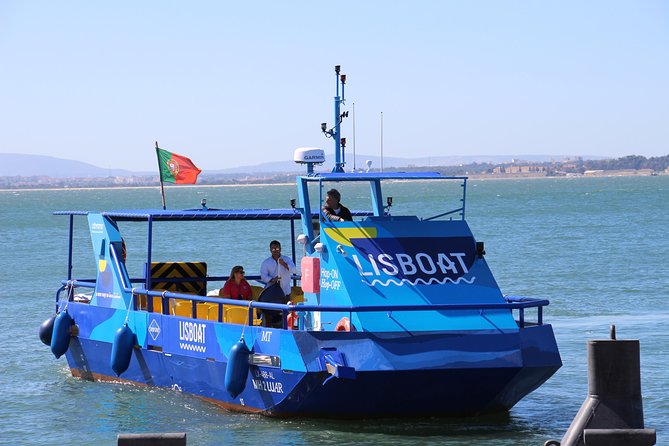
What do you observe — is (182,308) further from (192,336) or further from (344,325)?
(344,325)

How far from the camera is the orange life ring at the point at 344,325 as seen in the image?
14445mm

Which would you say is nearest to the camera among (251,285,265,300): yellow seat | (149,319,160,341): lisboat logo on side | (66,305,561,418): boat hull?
(66,305,561,418): boat hull

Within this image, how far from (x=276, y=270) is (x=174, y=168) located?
314 centimetres

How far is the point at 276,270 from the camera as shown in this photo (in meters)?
17.1

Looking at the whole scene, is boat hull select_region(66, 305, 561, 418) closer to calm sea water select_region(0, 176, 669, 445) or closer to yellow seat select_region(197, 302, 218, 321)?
calm sea water select_region(0, 176, 669, 445)

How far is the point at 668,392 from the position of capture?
1752 centimetres

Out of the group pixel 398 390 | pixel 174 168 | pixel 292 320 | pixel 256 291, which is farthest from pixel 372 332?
pixel 174 168

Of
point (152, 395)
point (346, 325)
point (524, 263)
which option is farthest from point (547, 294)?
point (346, 325)

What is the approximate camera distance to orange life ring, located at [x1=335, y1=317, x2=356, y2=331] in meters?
14.4

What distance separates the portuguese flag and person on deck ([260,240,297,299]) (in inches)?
105

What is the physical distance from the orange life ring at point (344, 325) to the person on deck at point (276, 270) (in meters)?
2.31

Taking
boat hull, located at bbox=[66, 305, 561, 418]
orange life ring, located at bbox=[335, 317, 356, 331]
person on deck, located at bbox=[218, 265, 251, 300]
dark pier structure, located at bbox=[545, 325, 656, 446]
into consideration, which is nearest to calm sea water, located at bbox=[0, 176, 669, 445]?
boat hull, located at bbox=[66, 305, 561, 418]

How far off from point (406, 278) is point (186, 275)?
585 centimetres

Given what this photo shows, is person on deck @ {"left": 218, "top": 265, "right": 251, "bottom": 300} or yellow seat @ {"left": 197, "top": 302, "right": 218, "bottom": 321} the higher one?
person on deck @ {"left": 218, "top": 265, "right": 251, "bottom": 300}
